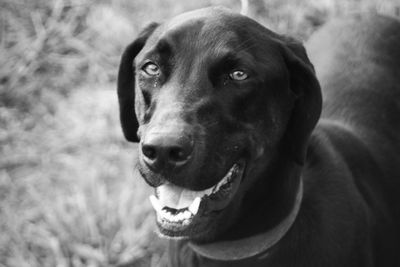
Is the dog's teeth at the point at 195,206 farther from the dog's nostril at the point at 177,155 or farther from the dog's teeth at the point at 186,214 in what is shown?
the dog's nostril at the point at 177,155

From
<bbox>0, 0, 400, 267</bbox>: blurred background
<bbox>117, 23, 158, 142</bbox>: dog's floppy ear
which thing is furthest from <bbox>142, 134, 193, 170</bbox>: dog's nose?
<bbox>0, 0, 400, 267</bbox>: blurred background

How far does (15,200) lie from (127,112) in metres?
2.12

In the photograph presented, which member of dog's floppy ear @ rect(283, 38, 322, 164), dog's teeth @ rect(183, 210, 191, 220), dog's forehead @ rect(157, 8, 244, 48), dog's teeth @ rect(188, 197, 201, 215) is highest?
dog's forehead @ rect(157, 8, 244, 48)

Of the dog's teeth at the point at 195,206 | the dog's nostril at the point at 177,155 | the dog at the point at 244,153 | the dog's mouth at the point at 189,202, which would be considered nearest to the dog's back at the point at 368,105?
the dog at the point at 244,153

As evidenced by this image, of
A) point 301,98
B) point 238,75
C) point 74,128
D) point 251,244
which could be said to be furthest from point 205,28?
point 74,128

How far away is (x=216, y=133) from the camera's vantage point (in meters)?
2.61

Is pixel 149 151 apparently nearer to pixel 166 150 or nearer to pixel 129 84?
pixel 166 150

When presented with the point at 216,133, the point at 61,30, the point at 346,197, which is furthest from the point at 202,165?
the point at 61,30

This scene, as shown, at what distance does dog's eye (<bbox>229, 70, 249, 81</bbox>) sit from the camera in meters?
2.69

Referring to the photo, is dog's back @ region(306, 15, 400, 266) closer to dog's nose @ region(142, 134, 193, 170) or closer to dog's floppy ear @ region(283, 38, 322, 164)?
dog's floppy ear @ region(283, 38, 322, 164)

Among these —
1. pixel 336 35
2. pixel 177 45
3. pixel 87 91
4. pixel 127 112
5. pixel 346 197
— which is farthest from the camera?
pixel 87 91

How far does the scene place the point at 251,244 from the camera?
9.66 feet

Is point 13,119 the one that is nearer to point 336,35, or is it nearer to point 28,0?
point 28,0

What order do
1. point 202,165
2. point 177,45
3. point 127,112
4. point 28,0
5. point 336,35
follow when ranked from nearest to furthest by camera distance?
point 202,165 < point 177,45 < point 127,112 < point 336,35 < point 28,0
